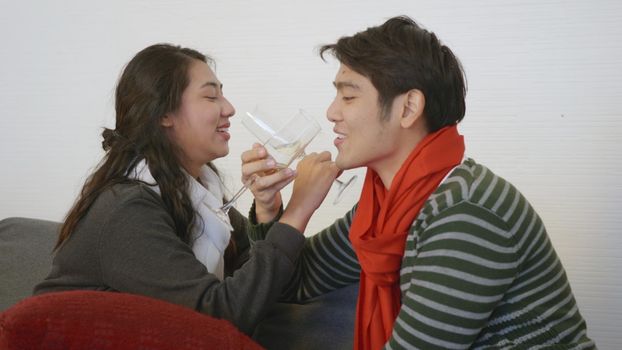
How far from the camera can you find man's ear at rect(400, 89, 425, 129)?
115cm

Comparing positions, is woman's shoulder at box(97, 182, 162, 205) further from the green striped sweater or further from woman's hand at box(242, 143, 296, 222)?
the green striped sweater

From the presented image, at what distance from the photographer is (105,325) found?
0.78 m

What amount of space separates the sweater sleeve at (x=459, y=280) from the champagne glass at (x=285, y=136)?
1.32 feet

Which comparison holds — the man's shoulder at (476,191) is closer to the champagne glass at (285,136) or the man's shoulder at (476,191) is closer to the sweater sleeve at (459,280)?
the sweater sleeve at (459,280)

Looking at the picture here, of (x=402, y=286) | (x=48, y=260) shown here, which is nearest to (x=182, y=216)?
(x=402, y=286)

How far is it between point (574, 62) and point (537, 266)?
3.33 ft

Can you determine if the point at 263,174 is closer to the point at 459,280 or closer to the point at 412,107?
the point at 412,107

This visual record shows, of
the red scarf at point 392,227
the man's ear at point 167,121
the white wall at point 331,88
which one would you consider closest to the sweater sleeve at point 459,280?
the red scarf at point 392,227

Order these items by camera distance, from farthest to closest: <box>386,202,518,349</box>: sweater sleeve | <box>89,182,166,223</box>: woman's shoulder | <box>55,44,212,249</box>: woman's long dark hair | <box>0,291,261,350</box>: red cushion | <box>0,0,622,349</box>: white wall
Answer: <box>0,0,622,349</box>: white wall < <box>55,44,212,249</box>: woman's long dark hair < <box>89,182,166,223</box>: woman's shoulder < <box>386,202,518,349</box>: sweater sleeve < <box>0,291,261,350</box>: red cushion

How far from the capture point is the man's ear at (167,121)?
139 cm

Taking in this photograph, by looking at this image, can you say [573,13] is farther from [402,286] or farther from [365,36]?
[402,286]

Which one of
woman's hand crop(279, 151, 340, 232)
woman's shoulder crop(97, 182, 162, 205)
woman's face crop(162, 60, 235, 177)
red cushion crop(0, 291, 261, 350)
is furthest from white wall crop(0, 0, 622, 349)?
red cushion crop(0, 291, 261, 350)

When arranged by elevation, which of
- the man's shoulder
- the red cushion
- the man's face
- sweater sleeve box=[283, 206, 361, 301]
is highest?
the man's face

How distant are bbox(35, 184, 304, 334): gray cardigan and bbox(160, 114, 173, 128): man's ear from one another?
7.5 inches
